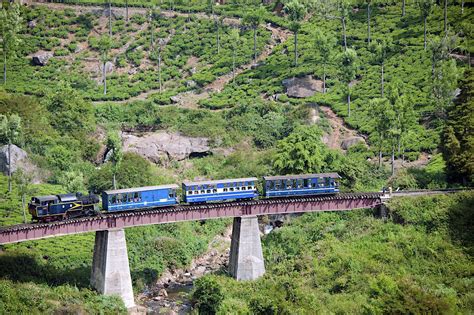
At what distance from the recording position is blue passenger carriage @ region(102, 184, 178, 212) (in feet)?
313

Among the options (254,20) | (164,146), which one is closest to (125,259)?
(164,146)

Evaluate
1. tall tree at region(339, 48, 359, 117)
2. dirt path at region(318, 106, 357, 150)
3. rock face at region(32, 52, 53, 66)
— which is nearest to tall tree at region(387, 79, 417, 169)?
dirt path at region(318, 106, 357, 150)

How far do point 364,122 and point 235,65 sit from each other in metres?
31.2

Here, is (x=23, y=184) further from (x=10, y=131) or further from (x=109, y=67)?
(x=109, y=67)

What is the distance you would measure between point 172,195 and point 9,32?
63788 millimetres

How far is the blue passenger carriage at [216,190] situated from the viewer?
99250 millimetres

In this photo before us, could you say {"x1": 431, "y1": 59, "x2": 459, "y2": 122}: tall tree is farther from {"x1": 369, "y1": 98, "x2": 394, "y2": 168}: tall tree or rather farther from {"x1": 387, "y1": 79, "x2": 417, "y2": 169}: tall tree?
{"x1": 369, "y1": 98, "x2": 394, "y2": 168}: tall tree

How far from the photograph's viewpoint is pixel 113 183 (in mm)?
118312

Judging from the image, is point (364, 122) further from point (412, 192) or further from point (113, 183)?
point (113, 183)

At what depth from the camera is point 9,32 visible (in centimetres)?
14712

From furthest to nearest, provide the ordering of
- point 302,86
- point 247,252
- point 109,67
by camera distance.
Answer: point 109,67 < point 302,86 < point 247,252

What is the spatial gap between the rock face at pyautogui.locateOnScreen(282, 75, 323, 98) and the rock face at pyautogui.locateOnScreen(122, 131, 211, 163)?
20.4 m

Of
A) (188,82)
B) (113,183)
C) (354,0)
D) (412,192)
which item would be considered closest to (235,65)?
(188,82)

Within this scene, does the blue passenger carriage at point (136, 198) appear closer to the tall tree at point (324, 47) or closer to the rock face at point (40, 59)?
the tall tree at point (324, 47)
